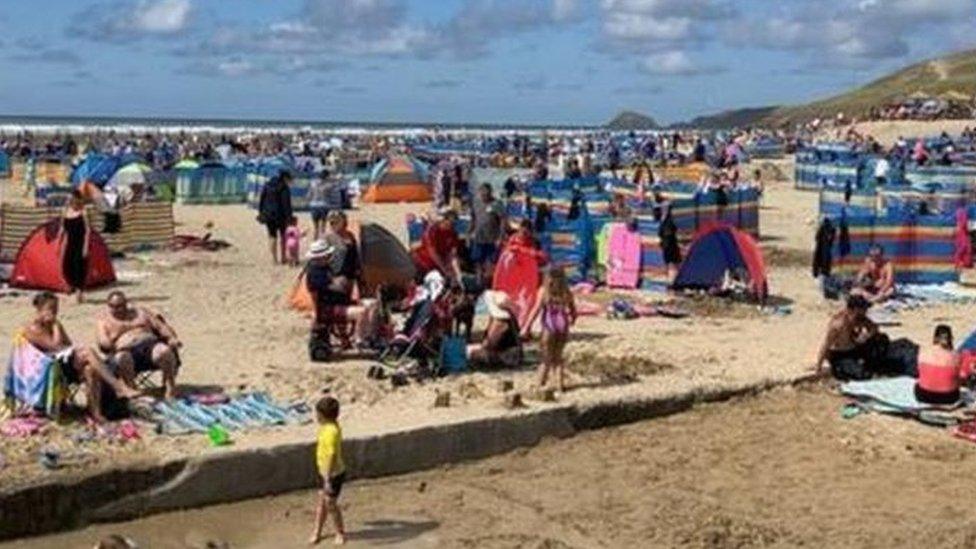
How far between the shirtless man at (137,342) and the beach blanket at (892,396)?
17.9 ft

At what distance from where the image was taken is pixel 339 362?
40.4 ft

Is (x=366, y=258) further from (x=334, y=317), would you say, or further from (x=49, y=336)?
(x=49, y=336)

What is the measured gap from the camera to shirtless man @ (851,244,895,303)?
16.9 m

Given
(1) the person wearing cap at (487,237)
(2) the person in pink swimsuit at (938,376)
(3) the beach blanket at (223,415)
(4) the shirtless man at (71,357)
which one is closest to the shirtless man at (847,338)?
(2) the person in pink swimsuit at (938,376)

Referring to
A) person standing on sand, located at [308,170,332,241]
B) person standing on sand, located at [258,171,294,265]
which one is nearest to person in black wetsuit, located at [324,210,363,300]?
person standing on sand, located at [258,171,294,265]

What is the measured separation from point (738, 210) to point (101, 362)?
15.3 m

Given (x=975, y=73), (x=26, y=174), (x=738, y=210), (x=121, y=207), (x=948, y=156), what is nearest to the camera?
(x=121, y=207)

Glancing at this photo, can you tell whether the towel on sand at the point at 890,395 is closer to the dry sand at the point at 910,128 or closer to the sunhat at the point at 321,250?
the sunhat at the point at 321,250

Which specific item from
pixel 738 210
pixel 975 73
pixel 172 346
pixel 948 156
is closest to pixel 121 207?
pixel 738 210

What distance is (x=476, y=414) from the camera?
10352mm

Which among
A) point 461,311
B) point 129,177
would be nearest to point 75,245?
point 461,311

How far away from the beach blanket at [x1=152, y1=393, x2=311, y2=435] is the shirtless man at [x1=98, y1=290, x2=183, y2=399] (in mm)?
288

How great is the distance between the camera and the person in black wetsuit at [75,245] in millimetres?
15766

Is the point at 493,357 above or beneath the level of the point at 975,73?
beneath
